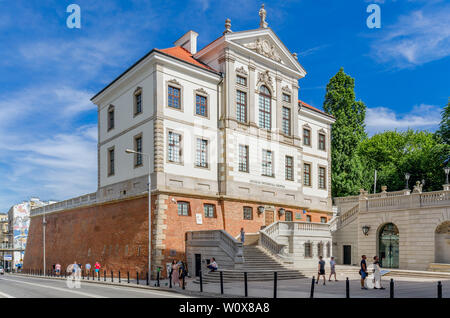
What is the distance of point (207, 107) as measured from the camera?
123 feet

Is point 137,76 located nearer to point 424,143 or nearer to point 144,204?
point 144,204

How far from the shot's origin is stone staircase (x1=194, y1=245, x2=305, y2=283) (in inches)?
1080

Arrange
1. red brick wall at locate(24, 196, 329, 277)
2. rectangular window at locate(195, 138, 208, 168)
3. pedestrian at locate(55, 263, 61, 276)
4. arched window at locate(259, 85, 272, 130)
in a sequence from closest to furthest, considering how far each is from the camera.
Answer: red brick wall at locate(24, 196, 329, 277)
rectangular window at locate(195, 138, 208, 168)
arched window at locate(259, 85, 272, 130)
pedestrian at locate(55, 263, 61, 276)

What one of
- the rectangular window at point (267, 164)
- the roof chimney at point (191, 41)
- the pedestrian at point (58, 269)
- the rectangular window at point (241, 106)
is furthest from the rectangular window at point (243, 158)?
the pedestrian at point (58, 269)

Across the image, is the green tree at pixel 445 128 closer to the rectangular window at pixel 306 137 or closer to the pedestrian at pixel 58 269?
the rectangular window at pixel 306 137

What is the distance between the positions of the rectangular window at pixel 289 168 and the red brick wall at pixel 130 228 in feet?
10.3

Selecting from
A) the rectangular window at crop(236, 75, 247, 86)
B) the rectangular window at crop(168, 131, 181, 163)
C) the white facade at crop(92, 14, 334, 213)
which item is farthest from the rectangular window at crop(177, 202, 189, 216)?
the rectangular window at crop(236, 75, 247, 86)

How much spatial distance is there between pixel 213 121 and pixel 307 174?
528 inches

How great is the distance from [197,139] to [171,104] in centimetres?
351

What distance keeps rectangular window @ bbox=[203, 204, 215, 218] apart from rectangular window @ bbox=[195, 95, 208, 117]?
7382 millimetres

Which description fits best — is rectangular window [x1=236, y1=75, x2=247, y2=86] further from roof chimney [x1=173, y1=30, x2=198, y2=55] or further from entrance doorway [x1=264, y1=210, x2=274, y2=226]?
entrance doorway [x1=264, y1=210, x2=274, y2=226]

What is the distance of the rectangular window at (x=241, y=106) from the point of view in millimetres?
38906
